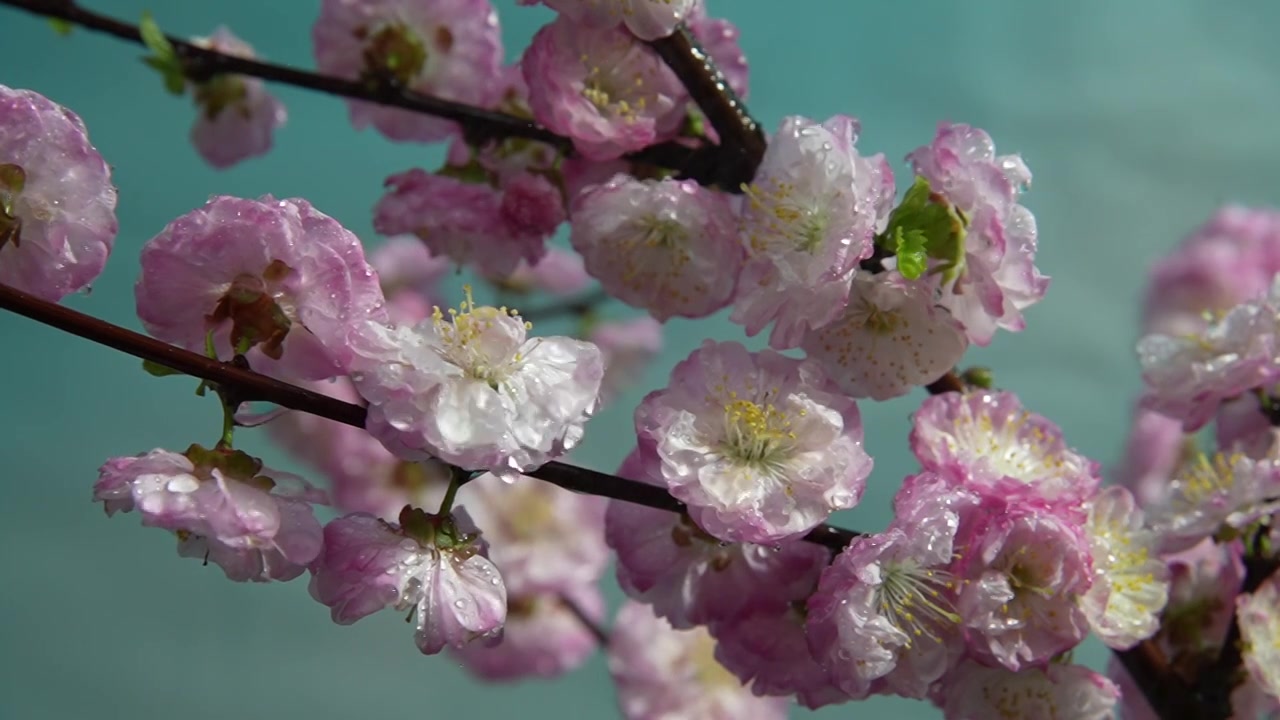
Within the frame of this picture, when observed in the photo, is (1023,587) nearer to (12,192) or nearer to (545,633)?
(12,192)

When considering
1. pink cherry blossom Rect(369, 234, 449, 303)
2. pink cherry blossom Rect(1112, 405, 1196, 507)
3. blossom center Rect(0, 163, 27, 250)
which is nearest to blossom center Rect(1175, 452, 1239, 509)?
blossom center Rect(0, 163, 27, 250)

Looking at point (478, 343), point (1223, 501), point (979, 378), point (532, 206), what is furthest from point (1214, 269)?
point (478, 343)

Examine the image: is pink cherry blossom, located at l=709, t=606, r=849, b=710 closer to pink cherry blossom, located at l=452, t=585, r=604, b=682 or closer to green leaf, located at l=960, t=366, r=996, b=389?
Result: green leaf, located at l=960, t=366, r=996, b=389

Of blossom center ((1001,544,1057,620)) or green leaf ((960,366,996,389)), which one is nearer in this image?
blossom center ((1001,544,1057,620))

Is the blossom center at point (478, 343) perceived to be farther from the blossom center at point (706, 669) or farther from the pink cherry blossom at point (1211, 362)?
the blossom center at point (706, 669)

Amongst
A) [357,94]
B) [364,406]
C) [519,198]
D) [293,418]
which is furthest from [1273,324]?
[293,418]

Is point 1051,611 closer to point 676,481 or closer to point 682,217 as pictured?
point 676,481
